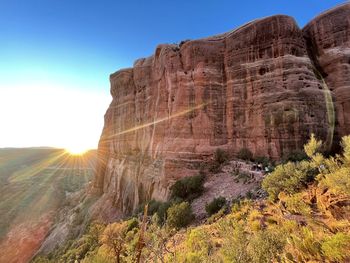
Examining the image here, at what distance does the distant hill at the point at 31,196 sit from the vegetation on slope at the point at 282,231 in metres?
29.1

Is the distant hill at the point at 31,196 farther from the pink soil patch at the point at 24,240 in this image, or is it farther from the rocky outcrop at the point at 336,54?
the rocky outcrop at the point at 336,54

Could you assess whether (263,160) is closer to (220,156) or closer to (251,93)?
(220,156)

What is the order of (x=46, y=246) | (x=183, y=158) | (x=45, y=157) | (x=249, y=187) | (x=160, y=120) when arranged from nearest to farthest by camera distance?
1. (x=249, y=187)
2. (x=183, y=158)
3. (x=160, y=120)
4. (x=46, y=246)
5. (x=45, y=157)

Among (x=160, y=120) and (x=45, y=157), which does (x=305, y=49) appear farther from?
(x=45, y=157)

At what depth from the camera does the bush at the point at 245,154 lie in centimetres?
1634

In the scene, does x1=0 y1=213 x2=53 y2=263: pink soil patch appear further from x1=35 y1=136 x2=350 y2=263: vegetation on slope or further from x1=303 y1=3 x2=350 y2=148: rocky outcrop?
x1=303 y1=3 x2=350 y2=148: rocky outcrop

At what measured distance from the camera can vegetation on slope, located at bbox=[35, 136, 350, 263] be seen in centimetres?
440

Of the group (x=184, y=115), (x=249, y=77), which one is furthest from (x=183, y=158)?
(x=249, y=77)

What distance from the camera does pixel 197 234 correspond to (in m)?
6.92

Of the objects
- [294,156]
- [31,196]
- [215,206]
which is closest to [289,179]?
Result: [215,206]

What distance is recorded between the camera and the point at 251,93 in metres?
17.2

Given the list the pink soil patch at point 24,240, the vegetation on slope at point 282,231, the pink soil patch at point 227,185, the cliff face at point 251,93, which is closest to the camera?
the vegetation on slope at point 282,231

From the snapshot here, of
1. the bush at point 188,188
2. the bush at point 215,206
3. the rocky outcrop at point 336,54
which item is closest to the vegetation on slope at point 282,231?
the bush at point 215,206

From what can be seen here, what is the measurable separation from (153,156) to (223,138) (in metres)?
7.06
